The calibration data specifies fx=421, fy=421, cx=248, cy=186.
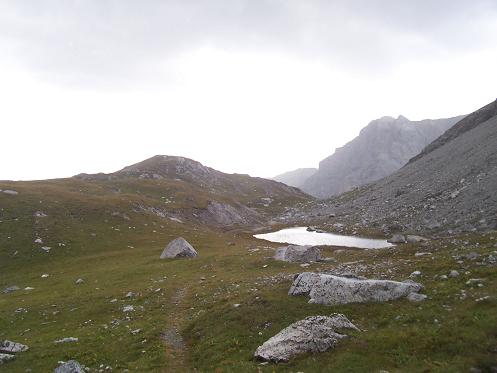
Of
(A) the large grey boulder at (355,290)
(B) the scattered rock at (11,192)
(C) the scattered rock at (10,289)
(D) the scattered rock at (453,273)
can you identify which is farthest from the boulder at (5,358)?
(B) the scattered rock at (11,192)

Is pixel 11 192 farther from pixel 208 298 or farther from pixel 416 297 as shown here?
pixel 416 297

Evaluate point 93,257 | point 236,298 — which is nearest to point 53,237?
point 93,257

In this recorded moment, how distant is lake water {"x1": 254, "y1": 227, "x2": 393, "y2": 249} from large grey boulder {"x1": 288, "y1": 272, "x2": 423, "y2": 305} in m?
51.2

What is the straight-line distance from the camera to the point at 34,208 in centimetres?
8450

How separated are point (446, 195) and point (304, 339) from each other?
80.5 m

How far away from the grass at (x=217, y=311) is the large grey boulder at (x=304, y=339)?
2.11 feet

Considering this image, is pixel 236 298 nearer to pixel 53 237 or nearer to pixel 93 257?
pixel 93 257

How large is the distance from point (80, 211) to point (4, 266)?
28.6 meters

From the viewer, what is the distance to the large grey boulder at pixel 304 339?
23.6 meters

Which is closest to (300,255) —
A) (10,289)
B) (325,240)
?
(10,289)

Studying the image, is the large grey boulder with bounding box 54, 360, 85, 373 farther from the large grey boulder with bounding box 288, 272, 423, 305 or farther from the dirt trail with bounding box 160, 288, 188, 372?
the large grey boulder with bounding box 288, 272, 423, 305

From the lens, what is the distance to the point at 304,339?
2405 cm

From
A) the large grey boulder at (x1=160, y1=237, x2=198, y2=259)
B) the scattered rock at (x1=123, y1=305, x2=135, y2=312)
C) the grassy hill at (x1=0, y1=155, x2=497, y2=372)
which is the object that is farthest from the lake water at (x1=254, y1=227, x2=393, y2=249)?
the scattered rock at (x1=123, y1=305, x2=135, y2=312)

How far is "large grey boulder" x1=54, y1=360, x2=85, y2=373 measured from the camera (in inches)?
992
